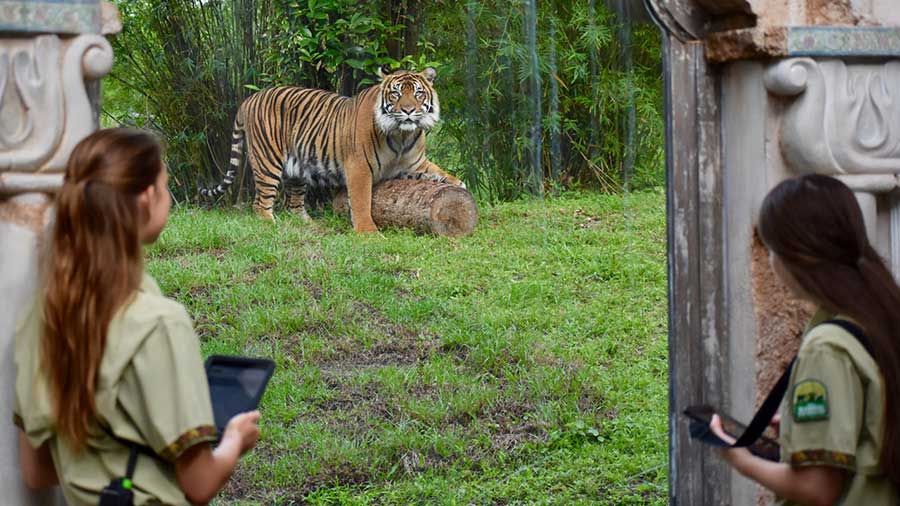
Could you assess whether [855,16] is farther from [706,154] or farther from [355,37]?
[355,37]

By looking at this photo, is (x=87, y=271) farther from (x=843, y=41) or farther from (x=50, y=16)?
(x=843, y=41)

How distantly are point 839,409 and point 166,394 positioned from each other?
1.23m

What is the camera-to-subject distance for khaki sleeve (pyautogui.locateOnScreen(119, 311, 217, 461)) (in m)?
2.02

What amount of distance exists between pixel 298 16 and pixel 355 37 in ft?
1.69

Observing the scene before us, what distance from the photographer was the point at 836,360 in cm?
208

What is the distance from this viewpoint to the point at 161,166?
213 centimetres

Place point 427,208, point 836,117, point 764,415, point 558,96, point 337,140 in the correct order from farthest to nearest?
point 558,96 → point 337,140 → point 427,208 → point 836,117 → point 764,415

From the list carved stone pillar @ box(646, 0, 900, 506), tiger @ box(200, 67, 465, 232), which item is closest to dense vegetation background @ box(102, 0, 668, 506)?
tiger @ box(200, 67, 465, 232)

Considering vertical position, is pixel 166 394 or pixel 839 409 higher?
→ pixel 166 394

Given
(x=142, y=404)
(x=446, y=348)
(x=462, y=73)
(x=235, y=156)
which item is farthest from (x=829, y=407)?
(x=462, y=73)

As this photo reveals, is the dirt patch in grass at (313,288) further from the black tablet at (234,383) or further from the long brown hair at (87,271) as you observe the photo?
the long brown hair at (87,271)

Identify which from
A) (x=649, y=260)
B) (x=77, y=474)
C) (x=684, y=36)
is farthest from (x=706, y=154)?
(x=649, y=260)

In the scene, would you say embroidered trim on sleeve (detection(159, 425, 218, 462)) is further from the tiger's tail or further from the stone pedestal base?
the tiger's tail

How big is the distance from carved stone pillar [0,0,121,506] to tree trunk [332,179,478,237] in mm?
5812
